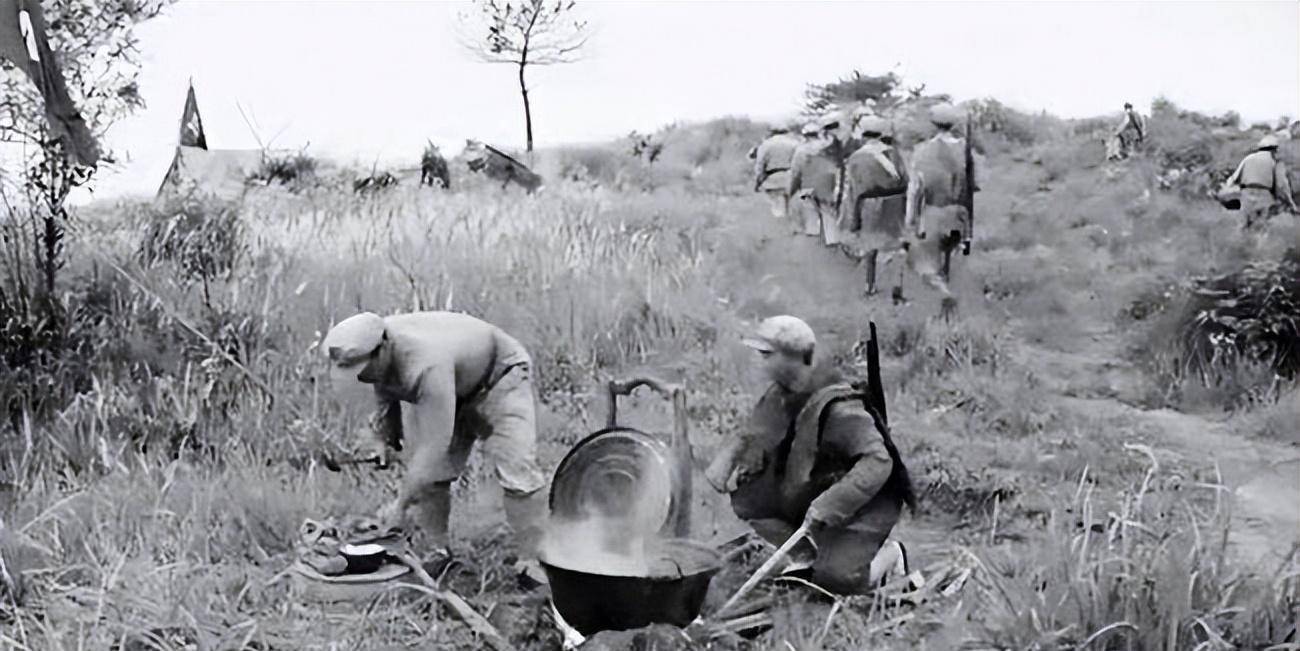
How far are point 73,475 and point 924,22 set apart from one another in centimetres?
228

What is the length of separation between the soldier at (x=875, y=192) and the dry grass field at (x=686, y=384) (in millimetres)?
94

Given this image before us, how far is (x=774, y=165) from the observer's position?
344cm

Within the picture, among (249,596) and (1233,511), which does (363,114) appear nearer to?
(249,596)

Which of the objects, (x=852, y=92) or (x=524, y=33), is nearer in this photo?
(x=852, y=92)

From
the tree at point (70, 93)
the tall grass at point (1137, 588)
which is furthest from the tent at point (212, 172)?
the tall grass at point (1137, 588)

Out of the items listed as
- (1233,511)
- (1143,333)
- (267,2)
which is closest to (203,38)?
(267,2)

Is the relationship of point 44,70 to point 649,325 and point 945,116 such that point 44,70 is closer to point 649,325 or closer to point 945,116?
point 649,325

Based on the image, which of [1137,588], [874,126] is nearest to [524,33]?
[874,126]

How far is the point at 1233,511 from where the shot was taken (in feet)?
10.4

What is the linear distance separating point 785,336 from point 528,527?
74 centimetres

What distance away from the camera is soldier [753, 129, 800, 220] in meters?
3.43

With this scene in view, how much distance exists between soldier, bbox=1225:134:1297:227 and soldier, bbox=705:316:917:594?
0.97 metres

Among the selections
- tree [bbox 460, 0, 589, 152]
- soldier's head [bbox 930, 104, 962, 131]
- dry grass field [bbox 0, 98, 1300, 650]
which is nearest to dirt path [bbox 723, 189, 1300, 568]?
dry grass field [bbox 0, 98, 1300, 650]

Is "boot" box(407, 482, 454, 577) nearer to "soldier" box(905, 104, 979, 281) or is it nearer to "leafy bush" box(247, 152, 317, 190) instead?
"leafy bush" box(247, 152, 317, 190)
